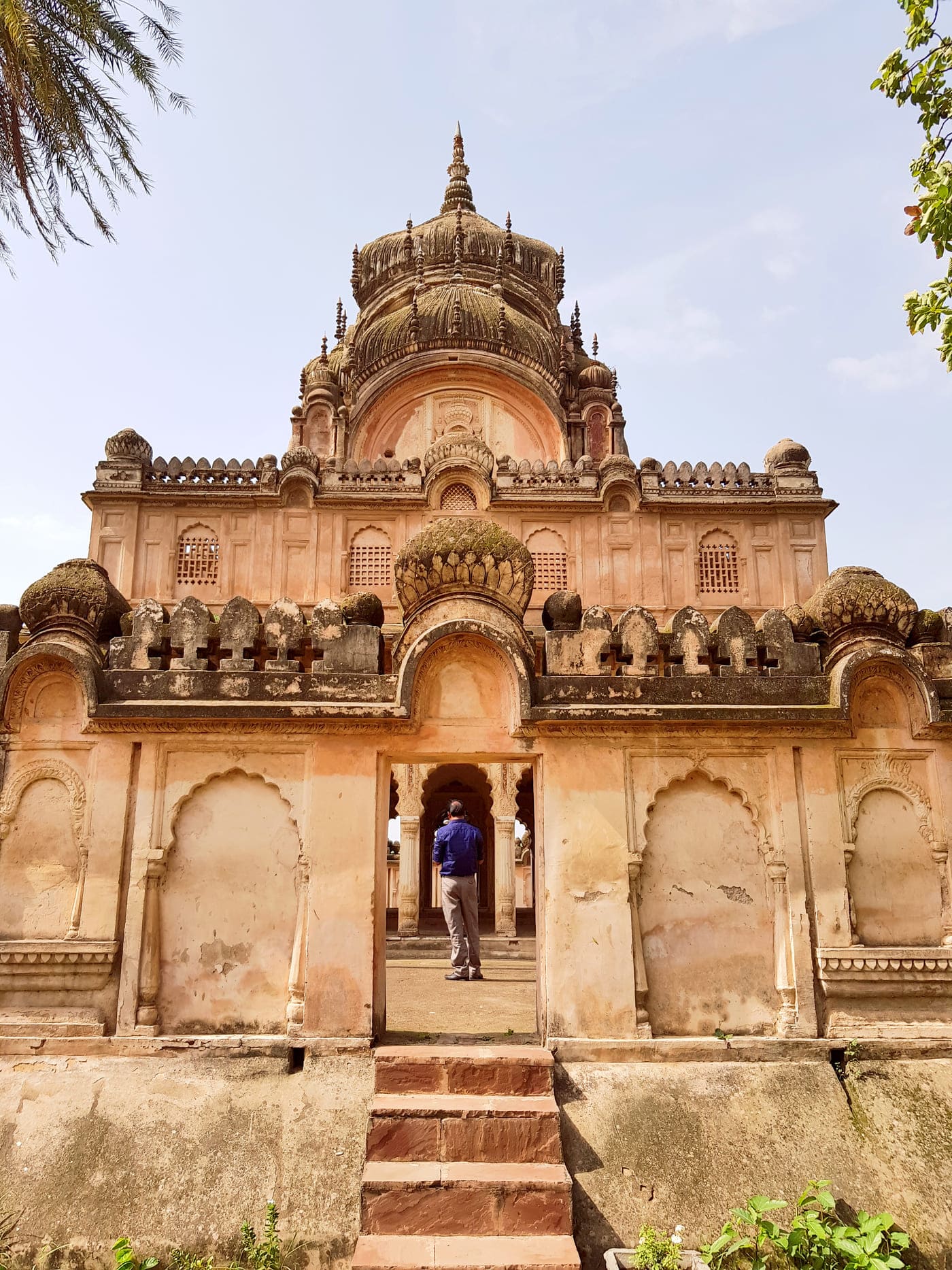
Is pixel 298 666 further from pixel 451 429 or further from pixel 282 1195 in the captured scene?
pixel 451 429

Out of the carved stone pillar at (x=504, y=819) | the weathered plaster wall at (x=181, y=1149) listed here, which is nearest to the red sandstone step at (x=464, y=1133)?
the weathered plaster wall at (x=181, y=1149)

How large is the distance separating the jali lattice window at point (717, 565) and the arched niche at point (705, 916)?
51.7ft

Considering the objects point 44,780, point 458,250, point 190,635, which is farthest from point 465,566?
point 458,250

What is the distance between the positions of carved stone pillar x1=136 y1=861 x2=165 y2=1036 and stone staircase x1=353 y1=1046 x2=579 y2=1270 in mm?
1584

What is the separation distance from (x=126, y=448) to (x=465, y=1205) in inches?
790

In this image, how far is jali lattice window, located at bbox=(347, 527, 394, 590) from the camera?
2212 cm

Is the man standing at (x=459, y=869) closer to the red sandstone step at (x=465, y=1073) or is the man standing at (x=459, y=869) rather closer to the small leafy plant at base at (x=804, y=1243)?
the red sandstone step at (x=465, y=1073)

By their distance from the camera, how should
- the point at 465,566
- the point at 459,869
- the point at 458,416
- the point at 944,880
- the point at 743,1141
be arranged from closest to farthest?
the point at 743,1141
the point at 944,880
the point at 465,566
the point at 459,869
the point at 458,416

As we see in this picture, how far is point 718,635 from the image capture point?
24.1ft

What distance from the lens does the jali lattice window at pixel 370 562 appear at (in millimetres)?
22125

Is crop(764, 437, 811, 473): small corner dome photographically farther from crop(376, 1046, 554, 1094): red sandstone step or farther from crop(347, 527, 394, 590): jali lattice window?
crop(376, 1046, 554, 1094): red sandstone step

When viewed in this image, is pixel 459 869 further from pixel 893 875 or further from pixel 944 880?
pixel 944 880

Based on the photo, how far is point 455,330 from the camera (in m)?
26.2

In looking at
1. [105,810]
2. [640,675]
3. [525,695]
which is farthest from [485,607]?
[105,810]
